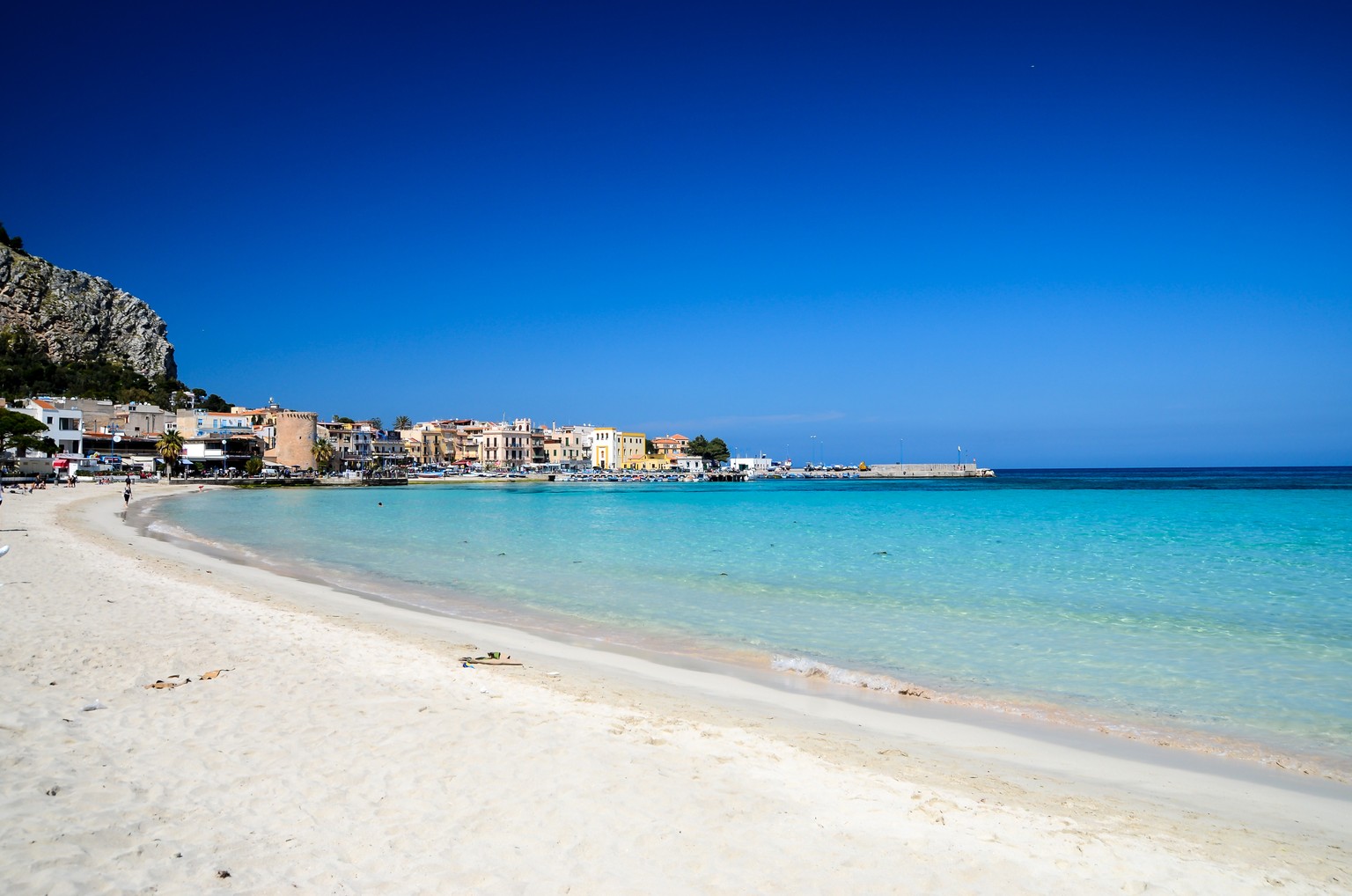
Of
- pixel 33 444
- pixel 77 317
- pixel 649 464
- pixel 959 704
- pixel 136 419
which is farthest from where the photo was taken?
pixel 649 464

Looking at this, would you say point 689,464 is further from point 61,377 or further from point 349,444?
point 61,377

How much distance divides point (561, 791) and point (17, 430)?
200ft

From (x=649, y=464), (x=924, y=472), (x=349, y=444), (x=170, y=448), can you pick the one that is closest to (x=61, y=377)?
(x=349, y=444)

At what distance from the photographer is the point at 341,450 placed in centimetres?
9762

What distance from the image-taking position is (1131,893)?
3508 mm

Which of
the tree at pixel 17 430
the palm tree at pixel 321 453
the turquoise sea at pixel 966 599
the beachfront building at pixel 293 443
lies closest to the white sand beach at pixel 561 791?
the turquoise sea at pixel 966 599

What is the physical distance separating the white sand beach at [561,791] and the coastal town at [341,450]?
198ft

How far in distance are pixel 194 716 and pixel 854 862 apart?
473 cm

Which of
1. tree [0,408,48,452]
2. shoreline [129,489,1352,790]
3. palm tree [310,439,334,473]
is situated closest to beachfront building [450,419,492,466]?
palm tree [310,439,334,473]

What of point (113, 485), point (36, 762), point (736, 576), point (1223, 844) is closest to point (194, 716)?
point (36, 762)

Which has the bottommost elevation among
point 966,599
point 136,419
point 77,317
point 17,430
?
point 966,599

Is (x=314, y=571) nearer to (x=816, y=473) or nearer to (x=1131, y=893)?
(x=1131, y=893)

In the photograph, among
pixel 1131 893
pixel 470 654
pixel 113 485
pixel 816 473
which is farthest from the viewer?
pixel 816 473

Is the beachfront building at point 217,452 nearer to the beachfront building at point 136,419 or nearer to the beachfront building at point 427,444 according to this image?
the beachfront building at point 136,419
